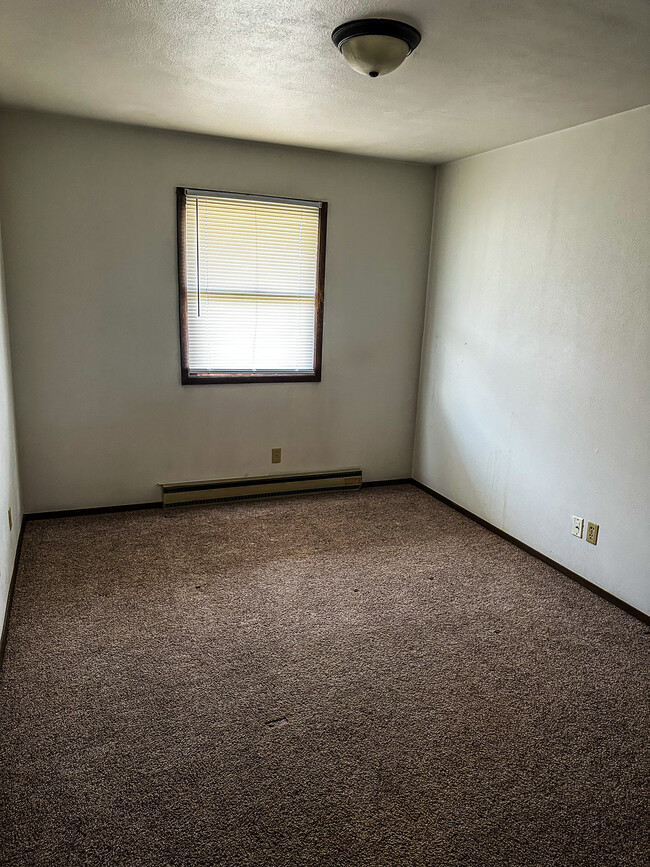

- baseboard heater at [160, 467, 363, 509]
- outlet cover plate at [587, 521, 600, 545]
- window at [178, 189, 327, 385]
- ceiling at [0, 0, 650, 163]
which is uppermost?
ceiling at [0, 0, 650, 163]

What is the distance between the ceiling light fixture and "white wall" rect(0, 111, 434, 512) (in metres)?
1.87

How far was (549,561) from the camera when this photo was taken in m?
3.44

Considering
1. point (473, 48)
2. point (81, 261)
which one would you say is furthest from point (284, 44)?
point (81, 261)

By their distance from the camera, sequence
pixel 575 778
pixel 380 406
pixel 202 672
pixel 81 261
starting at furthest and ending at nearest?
1. pixel 380 406
2. pixel 81 261
3. pixel 202 672
4. pixel 575 778

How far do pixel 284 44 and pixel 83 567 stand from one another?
106 inches

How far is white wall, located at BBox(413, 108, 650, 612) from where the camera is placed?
287cm

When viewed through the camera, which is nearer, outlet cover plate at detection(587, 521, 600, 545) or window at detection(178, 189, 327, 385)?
outlet cover plate at detection(587, 521, 600, 545)

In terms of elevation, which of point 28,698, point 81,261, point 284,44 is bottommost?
point 28,698

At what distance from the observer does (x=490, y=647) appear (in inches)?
102

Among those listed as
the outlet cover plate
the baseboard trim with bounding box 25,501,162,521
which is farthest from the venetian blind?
the outlet cover plate

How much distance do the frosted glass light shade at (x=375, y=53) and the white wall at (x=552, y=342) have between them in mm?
1343

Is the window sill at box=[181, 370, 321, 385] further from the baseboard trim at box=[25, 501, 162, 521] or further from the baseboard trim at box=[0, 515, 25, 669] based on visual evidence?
the baseboard trim at box=[0, 515, 25, 669]

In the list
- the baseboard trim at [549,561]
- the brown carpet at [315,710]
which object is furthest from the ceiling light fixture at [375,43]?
the baseboard trim at [549,561]

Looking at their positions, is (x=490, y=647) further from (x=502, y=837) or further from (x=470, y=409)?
(x=470, y=409)
